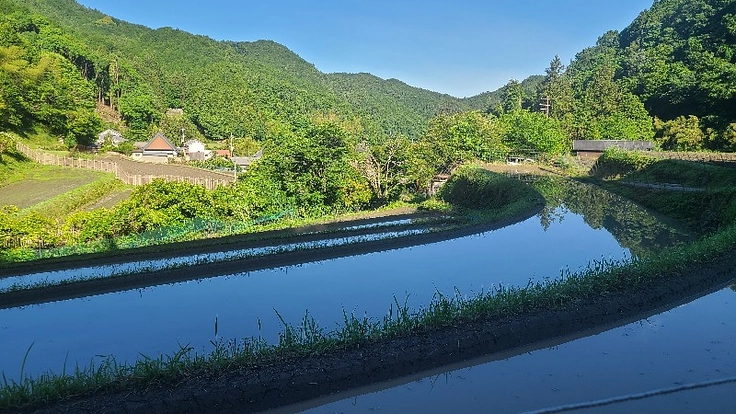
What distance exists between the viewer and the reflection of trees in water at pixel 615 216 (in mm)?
14889

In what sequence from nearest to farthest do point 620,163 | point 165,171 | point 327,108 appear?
1. point 620,163
2. point 165,171
3. point 327,108

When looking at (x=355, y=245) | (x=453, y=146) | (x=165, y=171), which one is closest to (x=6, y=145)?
(x=165, y=171)

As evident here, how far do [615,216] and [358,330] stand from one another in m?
16.4

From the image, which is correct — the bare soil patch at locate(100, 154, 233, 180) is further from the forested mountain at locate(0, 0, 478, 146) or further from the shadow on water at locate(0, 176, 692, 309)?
the shadow on water at locate(0, 176, 692, 309)

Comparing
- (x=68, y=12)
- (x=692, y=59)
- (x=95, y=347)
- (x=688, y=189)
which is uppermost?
(x=68, y=12)

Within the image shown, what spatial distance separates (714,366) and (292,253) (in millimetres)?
9338

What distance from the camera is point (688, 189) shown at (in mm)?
20844

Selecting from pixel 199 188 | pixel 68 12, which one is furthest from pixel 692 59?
pixel 68 12

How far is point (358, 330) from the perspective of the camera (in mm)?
6906

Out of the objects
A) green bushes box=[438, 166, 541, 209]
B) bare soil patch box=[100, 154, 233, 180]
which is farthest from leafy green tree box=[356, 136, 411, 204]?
bare soil patch box=[100, 154, 233, 180]

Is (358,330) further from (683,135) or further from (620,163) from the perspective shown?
(683,135)

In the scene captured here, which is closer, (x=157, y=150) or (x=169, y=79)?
(x=157, y=150)

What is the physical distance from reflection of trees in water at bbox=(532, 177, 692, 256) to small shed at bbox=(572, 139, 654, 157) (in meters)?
16.2

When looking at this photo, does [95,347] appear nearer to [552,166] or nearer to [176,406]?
[176,406]
